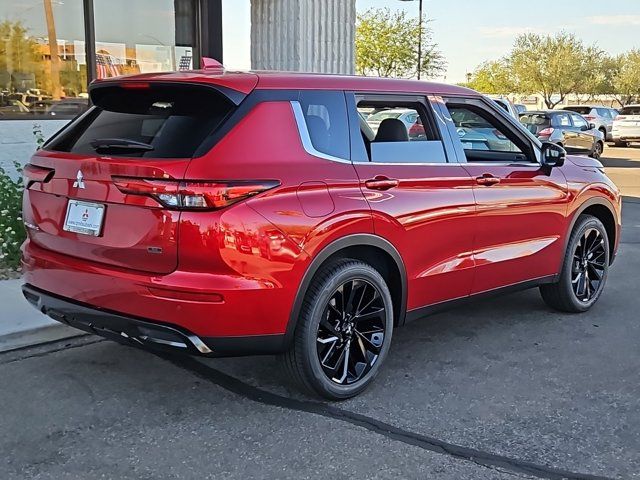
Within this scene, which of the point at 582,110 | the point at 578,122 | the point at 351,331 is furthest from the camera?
the point at 582,110

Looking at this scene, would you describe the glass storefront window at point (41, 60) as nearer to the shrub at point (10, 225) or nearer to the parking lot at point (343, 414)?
the shrub at point (10, 225)

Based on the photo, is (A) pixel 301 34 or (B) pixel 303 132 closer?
(B) pixel 303 132

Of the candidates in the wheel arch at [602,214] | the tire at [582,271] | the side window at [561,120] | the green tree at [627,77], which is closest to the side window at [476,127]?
the wheel arch at [602,214]

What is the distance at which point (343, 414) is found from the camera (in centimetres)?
394

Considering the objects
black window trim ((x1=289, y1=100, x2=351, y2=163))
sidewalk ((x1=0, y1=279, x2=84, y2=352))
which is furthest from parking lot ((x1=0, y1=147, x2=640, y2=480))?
black window trim ((x1=289, y1=100, x2=351, y2=163))

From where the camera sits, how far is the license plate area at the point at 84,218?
366 centimetres

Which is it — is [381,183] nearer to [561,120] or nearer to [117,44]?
[117,44]

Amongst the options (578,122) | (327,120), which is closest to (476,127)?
(327,120)

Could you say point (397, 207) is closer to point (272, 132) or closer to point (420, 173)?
point (420, 173)

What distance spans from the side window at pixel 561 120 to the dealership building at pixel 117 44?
45.6ft

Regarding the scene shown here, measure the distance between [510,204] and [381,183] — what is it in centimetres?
136

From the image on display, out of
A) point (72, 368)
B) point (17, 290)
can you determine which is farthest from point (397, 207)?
point (17, 290)

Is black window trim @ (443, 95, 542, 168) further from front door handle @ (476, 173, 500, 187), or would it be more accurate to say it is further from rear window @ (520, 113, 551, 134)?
rear window @ (520, 113, 551, 134)

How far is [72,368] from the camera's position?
451cm
